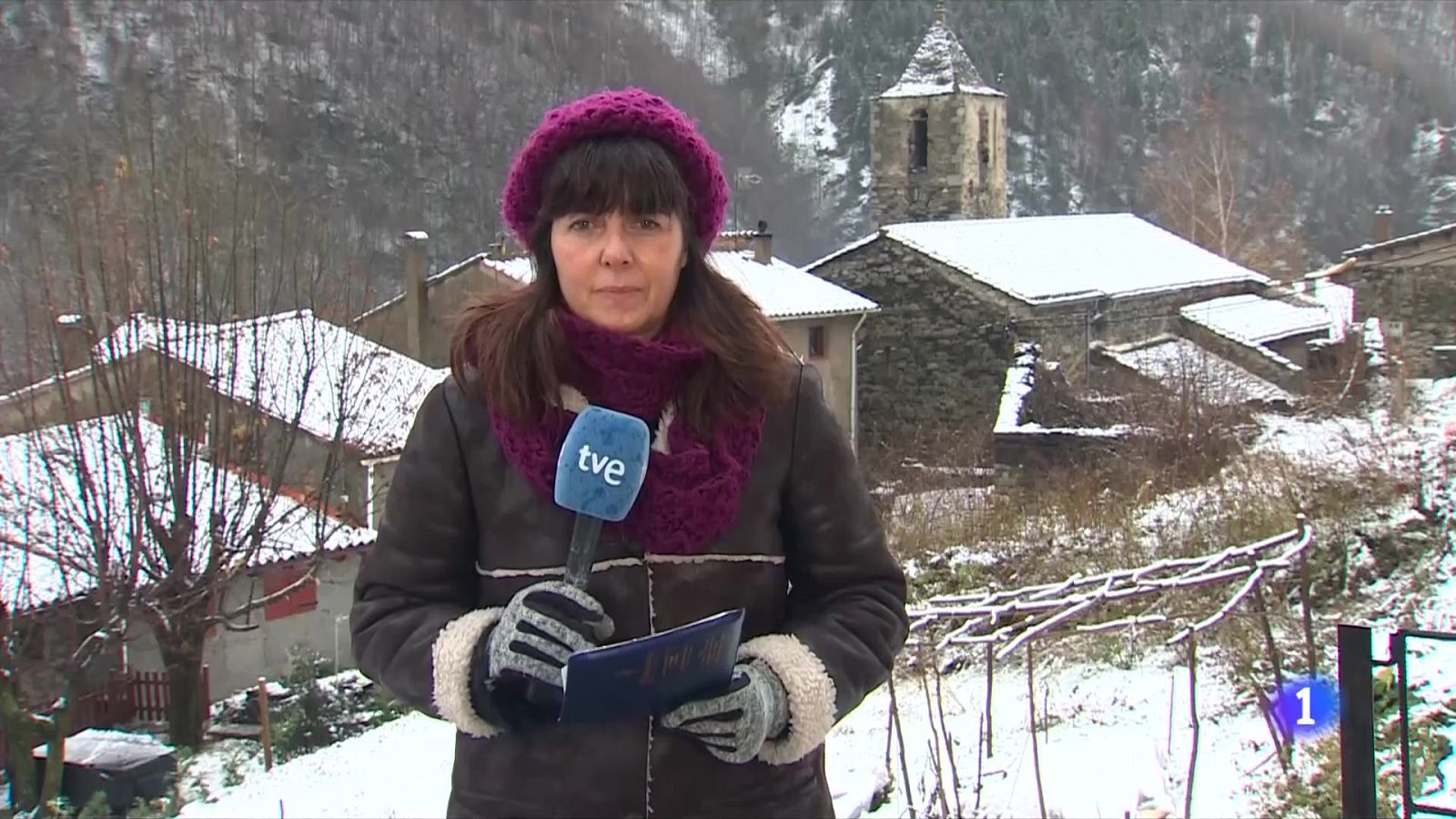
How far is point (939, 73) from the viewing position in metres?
28.9

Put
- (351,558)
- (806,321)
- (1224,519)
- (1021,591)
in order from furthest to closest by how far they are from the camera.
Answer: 1. (806,321)
2. (351,558)
3. (1224,519)
4. (1021,591)

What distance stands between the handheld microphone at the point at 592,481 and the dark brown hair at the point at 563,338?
6.3 inches

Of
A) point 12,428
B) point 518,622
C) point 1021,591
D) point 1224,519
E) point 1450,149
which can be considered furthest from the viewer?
point 1450,149

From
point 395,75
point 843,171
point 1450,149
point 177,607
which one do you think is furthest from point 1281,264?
point 395,75

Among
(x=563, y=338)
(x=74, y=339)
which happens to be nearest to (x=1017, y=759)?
(x=563, y=338)

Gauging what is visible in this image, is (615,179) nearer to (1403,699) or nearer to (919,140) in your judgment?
(1403,699)

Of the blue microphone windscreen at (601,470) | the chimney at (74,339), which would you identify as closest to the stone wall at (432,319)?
the chimney at (74,339)

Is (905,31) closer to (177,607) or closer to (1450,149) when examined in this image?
(1450,149)

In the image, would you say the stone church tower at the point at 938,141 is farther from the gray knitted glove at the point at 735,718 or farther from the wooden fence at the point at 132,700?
the gray knitted glove at the point at 735,718

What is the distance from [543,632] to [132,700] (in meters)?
13.6

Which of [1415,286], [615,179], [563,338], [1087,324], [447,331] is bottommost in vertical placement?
[447,331]

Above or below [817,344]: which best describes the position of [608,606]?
above

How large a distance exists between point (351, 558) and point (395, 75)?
4813 centimetres

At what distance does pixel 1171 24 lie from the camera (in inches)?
2881
